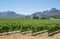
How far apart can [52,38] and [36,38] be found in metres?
1.76

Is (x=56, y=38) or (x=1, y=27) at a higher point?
(x=1, y=27)

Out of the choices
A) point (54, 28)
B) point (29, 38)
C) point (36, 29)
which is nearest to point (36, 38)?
point (29, 38)

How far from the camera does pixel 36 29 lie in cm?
1998

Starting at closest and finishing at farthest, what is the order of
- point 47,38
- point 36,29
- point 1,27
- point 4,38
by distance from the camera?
point 4,38, point 47,38, point 1,27, point 36,29

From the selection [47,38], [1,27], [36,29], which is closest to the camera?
[47,38]

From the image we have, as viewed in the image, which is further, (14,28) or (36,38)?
(14,28)

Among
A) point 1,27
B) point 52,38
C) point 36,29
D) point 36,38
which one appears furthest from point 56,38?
point 1,27

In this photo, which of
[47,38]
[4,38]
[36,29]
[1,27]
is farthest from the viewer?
[36,29]

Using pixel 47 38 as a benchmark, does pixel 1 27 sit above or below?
above

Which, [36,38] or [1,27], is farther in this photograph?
[1,27]

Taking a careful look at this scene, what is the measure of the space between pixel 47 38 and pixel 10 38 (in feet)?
12.1

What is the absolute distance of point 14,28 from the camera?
A: 2064cm

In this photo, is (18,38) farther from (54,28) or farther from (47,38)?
(54,28)

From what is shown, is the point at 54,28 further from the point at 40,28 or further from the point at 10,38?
the point at 10,38
